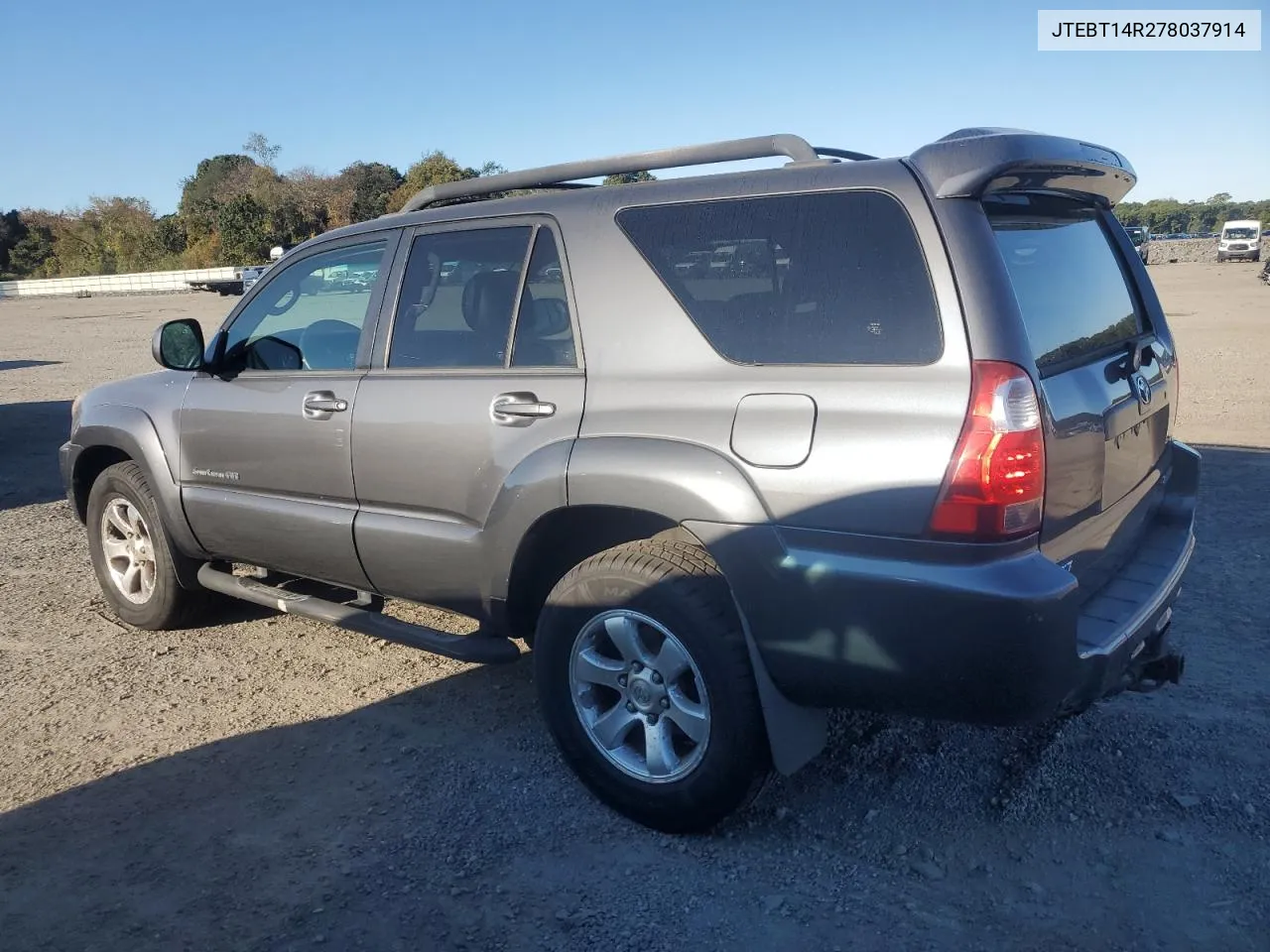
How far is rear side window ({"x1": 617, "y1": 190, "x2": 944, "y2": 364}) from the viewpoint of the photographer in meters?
2.80

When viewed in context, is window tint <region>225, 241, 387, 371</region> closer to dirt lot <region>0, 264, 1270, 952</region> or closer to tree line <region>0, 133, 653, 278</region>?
dirt lot <region>0, 264, 1270, 952</region>

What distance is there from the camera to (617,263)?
3.35 m

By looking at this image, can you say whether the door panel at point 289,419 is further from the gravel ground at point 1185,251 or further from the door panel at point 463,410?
the gravel ground at point 1185,251

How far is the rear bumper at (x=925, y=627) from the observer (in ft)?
8.62

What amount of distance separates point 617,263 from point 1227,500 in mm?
5067

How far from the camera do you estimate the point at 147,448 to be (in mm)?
4797

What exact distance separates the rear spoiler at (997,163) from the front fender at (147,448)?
3484mm

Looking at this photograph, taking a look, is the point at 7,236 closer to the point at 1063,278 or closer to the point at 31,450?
the point at 31,450

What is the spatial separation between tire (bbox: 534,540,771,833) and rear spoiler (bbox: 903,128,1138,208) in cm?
125

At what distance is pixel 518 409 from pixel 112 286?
6157 cm

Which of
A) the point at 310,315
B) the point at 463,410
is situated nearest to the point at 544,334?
the point at 463,410

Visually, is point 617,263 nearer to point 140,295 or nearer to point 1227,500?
point 1227,500

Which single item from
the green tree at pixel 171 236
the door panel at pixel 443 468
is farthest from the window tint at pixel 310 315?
the green tree at pixel 171 236

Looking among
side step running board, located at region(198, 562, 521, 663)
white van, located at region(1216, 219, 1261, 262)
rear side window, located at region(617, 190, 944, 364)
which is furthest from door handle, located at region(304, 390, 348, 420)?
white van, located at region(1216, 219, 1261, 262)
